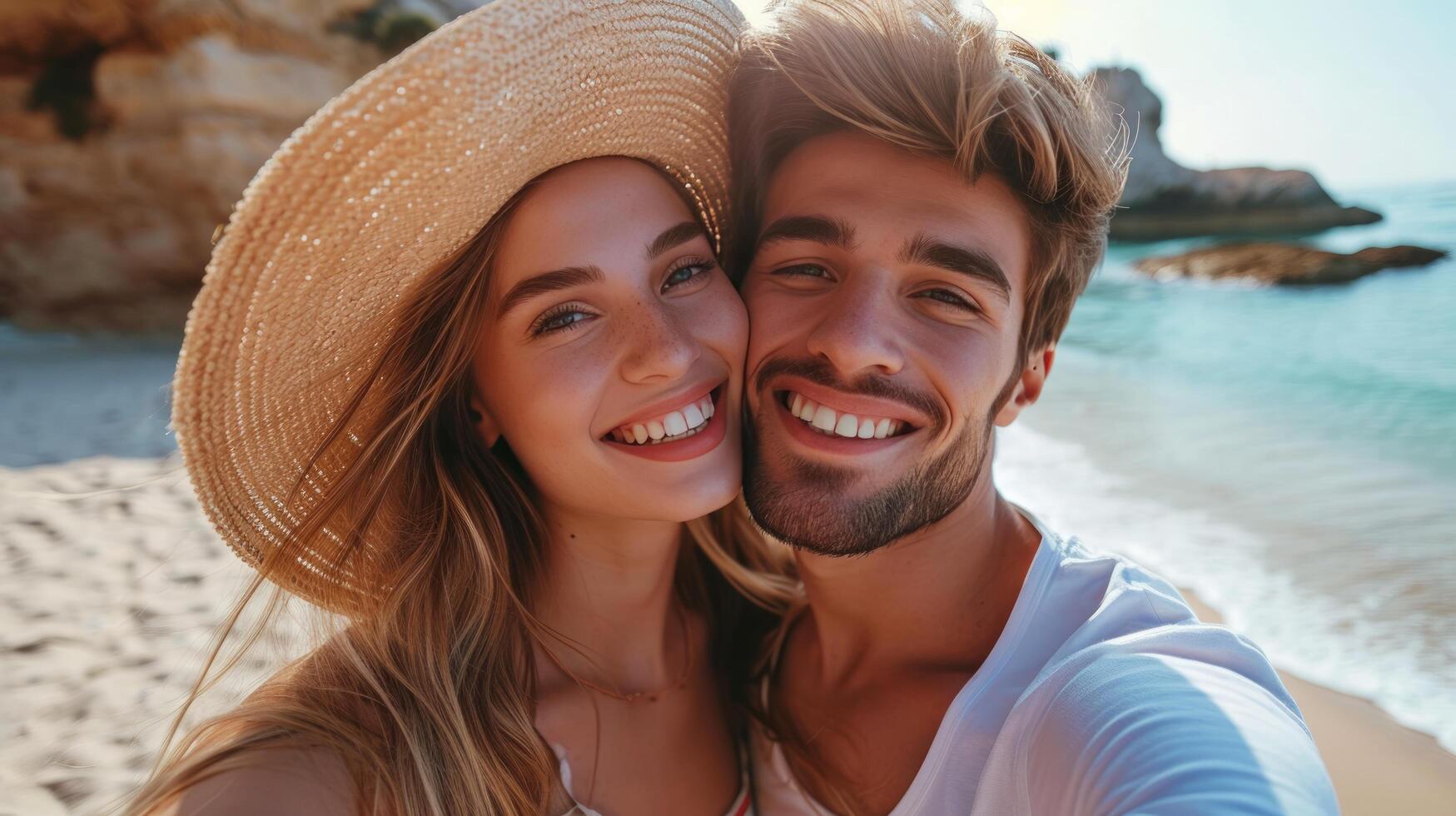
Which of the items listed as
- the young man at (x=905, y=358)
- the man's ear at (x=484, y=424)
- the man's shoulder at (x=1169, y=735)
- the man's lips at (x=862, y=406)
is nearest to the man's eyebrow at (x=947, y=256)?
the young man at (x=905, y=358)

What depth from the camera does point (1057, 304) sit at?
2668mm

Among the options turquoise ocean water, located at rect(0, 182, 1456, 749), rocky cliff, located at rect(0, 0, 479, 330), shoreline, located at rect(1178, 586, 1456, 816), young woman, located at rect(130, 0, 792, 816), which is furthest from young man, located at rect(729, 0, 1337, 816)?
rocky cliff, located at rect(0, 0, 479, 330)

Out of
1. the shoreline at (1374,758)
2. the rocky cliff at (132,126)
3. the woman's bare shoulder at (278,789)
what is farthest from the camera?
the rocky cliff at (132,126)

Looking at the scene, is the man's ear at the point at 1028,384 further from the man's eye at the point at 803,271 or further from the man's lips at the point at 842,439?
the man's eye at the point at 803,271

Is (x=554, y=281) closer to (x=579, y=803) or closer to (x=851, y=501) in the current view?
(x=851, y=501)

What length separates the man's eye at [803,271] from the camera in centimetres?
246


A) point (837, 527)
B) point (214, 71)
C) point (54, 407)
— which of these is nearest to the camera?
point (837, 527)

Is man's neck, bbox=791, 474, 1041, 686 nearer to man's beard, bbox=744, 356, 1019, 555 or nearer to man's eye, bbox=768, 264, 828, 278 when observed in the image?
man's beard, bbox=744, 356, 1019, 555

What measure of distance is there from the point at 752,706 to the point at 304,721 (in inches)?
47.5

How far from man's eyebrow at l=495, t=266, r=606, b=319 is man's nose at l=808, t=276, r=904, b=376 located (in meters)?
0.56

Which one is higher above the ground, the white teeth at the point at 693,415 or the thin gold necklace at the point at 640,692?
the white teeth at the point at 693,415

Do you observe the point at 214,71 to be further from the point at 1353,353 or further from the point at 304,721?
the point at 1353,353

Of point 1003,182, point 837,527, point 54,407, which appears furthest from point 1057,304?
point 54,407

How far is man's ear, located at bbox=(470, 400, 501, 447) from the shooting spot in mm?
2408
